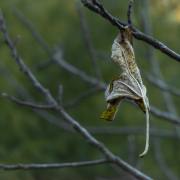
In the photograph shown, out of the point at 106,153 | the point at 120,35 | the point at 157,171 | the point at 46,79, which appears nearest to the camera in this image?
the point at 120,35

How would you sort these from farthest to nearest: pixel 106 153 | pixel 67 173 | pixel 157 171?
pixel 67 173
pixel 157 171
pixel 106 153

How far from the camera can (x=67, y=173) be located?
7895 millimetres

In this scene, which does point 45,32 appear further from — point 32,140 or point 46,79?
point 32,140

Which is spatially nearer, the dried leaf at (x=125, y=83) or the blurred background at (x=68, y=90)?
the dried leaf at (x=125, y=83)

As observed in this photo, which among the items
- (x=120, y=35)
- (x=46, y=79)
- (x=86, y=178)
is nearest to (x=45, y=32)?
(x=46, y=79)

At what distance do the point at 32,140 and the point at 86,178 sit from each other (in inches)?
28.7

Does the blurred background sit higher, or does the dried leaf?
the blurred background

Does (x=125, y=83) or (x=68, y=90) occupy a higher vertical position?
(x=68, y=90)

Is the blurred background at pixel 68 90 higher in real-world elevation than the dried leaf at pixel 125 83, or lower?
higher

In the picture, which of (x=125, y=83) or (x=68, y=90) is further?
(x=68, y=90)

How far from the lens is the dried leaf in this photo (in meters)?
1.49

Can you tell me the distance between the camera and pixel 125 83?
4.90 ft

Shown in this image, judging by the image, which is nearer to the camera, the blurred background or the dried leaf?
the dried leaf

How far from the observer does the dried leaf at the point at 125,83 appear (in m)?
1.49
